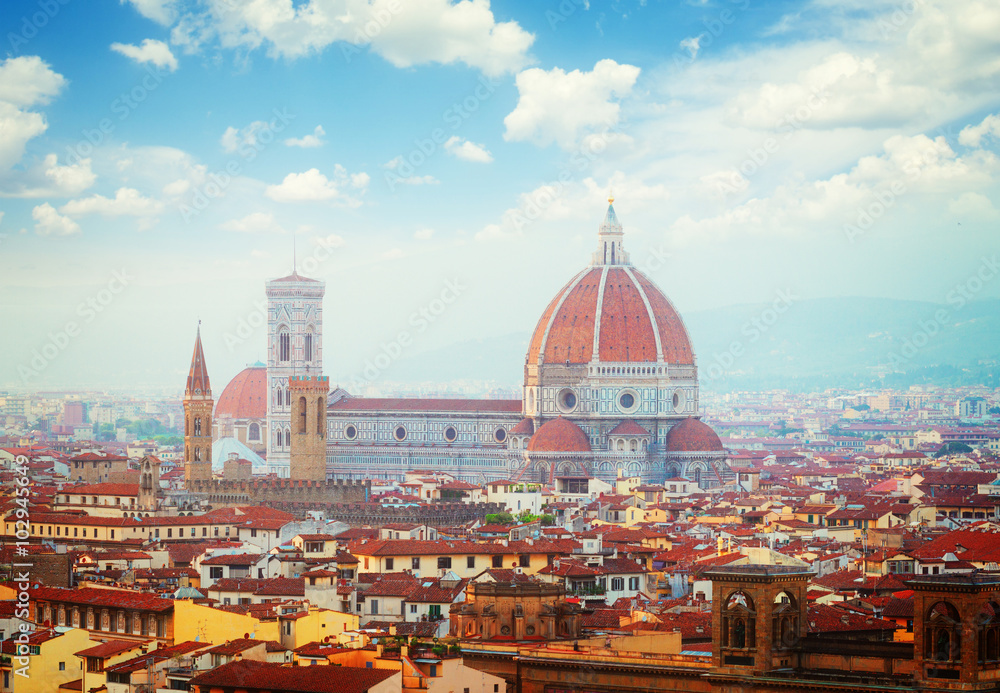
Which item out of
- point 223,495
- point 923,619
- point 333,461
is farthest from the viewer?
point 333,461

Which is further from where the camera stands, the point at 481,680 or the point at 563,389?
the point at 563,389

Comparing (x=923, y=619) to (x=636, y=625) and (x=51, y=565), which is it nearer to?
(x=636, y=625)

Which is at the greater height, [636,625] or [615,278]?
[615,278]

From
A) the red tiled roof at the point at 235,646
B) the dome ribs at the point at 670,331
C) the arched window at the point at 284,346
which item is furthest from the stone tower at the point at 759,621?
the arched window at the point at 284,346

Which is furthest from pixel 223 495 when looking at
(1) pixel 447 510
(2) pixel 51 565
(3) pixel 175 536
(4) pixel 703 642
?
(4) pixel 703 642

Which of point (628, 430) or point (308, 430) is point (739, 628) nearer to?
point (308, 430)

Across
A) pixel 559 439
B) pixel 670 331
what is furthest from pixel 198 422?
pixel 670 331
